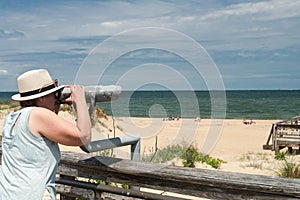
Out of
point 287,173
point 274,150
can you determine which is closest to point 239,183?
point 287,173

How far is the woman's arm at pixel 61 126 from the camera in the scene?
7.59ft

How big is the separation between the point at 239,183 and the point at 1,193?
1.45 metres

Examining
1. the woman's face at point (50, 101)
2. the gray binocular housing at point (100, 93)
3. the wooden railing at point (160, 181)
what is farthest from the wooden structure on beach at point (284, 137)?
the woman's face at point (50, 101)

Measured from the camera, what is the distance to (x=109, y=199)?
3350 mm

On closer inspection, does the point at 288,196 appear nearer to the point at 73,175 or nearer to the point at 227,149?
the point at 73,175

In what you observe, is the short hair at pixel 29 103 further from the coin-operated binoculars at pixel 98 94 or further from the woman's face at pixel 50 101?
the coin-operated binoculars at pixel 98 94

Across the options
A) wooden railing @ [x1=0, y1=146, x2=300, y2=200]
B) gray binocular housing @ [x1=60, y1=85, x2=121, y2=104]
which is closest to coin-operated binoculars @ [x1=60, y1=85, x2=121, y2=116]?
gray binocular housing @ [x1=60, y1=85, x2=121, y2=104]

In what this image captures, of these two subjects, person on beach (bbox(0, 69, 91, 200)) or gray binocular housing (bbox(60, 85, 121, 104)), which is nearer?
person on beach (bbox(0, 69, 91, 200))

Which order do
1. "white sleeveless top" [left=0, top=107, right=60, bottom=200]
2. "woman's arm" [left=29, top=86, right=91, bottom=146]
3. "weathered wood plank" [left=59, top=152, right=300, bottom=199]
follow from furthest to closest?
1. "weathered wood plank" [left=59, top=152, right=300, bottom=199]
2. "white sleeveless top" [left=0, top=107, right=60, bottom=200]
3. "woman's arm" [left=29, top=86, right=91, bottom=146]

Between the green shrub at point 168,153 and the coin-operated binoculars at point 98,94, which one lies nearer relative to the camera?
the coin-operated binoculars at point 98,94

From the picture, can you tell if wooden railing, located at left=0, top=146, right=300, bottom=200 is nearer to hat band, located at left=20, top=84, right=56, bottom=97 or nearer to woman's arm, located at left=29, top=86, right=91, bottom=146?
woman's arm, located at left=29, top=86, right=91, bottom=146

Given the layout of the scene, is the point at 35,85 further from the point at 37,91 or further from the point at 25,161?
the point at 25,161

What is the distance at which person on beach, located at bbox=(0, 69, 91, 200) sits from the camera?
2354 millimetres

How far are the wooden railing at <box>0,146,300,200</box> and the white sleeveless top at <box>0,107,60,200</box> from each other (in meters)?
0.79
